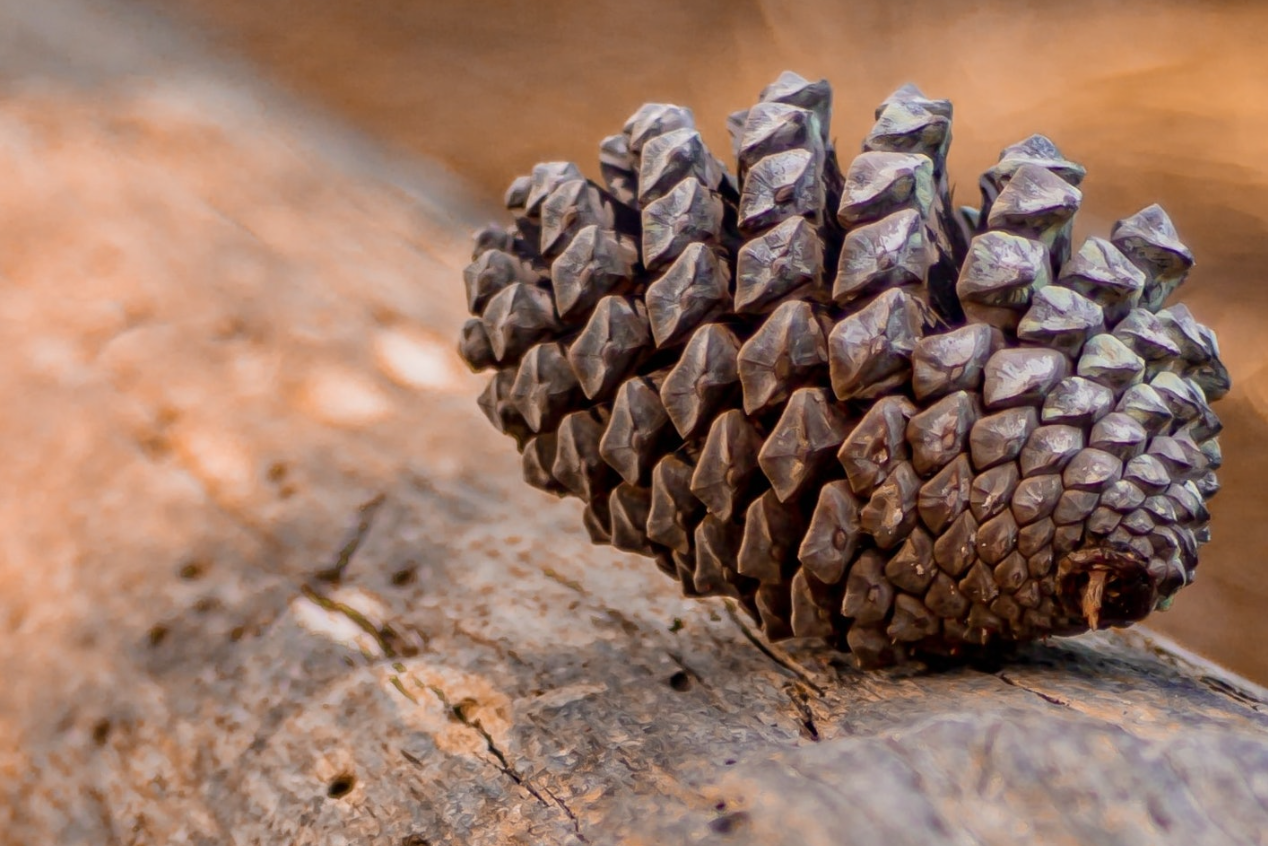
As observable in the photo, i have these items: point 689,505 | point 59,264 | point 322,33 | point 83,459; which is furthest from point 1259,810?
point 322,33

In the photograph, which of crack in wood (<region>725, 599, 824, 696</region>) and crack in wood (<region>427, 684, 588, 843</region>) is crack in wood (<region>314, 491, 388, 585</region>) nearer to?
crack in wood (<region>427, 684, 588, 843</region>)

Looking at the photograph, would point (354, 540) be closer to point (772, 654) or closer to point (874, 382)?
point (772, 654)

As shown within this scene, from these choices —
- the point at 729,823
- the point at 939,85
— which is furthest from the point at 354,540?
the point at 939,85

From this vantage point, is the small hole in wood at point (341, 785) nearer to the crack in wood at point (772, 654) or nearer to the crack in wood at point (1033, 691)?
the crack in wood at point (772, 654)

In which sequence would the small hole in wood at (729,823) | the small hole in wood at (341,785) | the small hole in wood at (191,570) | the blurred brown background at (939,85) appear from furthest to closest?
the blurred brown background at (939,85), the small hole in wood at (191,570), the small hole in wood at (341,785), the small hole in wood at (729,823)

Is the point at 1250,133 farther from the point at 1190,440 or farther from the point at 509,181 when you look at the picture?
the point at 509,181

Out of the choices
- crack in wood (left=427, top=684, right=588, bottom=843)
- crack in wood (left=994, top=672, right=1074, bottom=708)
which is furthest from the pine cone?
crack in wood (left=427, top=684, right=588, bottom=843)

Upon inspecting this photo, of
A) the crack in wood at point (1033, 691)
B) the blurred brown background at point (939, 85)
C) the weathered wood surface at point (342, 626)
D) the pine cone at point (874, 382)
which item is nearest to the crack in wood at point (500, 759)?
the weathered wood surface at point (342, 626)
